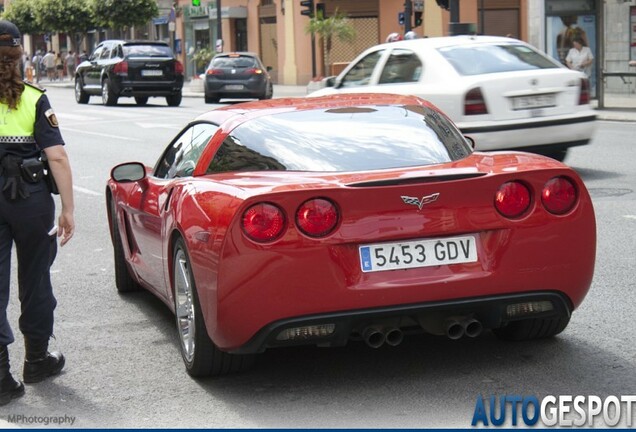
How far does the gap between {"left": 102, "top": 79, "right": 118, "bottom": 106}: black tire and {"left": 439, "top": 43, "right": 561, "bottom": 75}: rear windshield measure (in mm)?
22607

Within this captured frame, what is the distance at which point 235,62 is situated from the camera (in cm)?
3544

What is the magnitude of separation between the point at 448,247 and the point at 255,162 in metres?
1.09

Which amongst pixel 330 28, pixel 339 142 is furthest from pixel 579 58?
pixel 339 142

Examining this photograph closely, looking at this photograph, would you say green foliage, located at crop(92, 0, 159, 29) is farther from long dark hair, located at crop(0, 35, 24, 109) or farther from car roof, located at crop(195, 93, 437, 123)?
long dark hair, located at crop(0, 35, 24, 109)

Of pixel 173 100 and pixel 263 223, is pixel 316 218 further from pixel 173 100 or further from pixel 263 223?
pixel 173 100

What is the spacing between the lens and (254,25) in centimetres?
5634

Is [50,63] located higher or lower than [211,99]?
higher

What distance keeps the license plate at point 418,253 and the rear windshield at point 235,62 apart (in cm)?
3043

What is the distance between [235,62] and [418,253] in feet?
100

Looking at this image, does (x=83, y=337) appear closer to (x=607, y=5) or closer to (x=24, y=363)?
(x=24, y=363)

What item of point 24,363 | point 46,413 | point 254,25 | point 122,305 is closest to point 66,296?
point 122,305

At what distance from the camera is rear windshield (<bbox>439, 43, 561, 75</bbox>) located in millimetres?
13758

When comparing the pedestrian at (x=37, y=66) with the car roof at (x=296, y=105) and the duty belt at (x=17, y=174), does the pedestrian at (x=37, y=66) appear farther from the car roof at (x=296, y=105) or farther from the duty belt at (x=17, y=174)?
the duty belt at (x=17, y=174)

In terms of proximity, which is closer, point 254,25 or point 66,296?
point 66,296
